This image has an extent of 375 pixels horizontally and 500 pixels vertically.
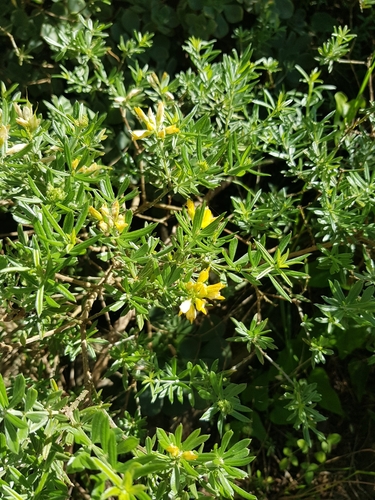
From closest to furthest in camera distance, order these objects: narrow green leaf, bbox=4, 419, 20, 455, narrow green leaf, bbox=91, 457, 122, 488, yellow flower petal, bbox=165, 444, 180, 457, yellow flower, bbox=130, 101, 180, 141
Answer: narrow green leaf, bbox=91, 457, 122, 488
narrow green leaf, bbox=4, 419, 20, 455
yellow flower petal, bbox=165, 444, 180, 457
yellow flower, bbox=130, 101, 180, 141

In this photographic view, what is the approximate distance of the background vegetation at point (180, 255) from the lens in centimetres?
134

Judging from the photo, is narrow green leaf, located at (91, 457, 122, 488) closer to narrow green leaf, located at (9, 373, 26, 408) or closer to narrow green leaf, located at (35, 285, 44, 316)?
narrow green leaf, located at (9, 373, 26, 408)

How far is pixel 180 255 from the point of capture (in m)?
1.45

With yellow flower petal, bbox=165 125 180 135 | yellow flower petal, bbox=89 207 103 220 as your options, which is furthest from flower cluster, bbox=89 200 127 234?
yellow flower petal, bbox=165 125 180 135

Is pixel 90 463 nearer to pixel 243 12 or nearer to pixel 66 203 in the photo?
pixel 66 203

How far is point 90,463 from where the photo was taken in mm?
1048

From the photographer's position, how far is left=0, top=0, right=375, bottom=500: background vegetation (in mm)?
1340

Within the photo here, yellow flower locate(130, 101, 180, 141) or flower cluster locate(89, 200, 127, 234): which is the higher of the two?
yellow flower locate(130, 101, 180, 141)

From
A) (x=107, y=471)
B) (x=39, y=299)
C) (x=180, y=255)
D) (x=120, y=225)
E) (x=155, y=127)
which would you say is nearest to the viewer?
(x=107, y=471)

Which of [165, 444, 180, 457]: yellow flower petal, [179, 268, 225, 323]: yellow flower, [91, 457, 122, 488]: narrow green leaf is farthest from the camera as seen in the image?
[179, 268, 225, 323]: yellow flower

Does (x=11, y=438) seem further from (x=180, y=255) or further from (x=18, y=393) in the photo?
(x=180, y=255)

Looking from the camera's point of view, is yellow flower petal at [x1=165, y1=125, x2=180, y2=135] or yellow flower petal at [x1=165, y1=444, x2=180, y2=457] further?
yellow flower petal at [x1=165, y1=125, x2=180, y2=135]

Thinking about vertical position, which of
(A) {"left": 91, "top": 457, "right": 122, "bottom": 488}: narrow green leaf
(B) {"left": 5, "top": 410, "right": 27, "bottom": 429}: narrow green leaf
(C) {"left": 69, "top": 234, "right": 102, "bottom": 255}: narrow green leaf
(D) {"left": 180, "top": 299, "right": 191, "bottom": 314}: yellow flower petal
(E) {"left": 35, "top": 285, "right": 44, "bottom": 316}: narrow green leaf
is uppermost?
(C) {"left": 69, "top": 234, "right": 102, "bottom": 255}: narrow green leaf

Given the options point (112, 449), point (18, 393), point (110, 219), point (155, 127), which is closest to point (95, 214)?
point (110, 219)
